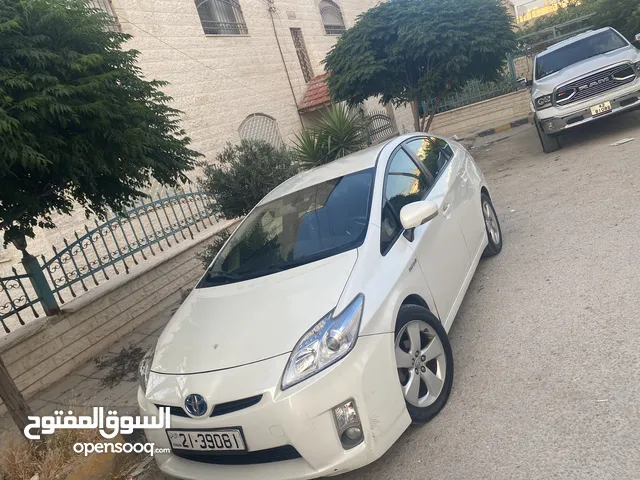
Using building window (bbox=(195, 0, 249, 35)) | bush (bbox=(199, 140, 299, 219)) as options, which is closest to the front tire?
bush (bbox=(199, 140, 299, 219))

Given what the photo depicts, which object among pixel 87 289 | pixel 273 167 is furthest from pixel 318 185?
pixel 87 289

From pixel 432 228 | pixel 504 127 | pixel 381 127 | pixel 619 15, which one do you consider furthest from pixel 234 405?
pixel 381 127

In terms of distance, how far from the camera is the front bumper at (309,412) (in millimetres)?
2379

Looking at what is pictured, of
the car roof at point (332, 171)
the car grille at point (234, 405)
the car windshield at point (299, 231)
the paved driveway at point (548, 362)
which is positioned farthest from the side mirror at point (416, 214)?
the car grille at point (234, 405)

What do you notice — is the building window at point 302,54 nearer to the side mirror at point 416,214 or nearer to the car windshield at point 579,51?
the car windshield at point 579,51

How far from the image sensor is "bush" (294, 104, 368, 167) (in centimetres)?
819

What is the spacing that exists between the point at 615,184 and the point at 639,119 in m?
4.72

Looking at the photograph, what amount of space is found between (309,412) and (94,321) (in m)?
4.08

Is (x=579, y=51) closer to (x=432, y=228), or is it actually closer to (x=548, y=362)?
(x=432, y=228)

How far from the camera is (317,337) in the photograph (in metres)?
2.56

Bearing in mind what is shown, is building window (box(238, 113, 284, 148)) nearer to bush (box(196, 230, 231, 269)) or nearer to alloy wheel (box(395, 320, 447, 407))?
bush (box(196, 230, 231, 269))

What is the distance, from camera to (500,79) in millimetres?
11688

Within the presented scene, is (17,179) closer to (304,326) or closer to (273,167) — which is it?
(304,326)

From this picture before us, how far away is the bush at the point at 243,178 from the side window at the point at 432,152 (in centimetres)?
230
